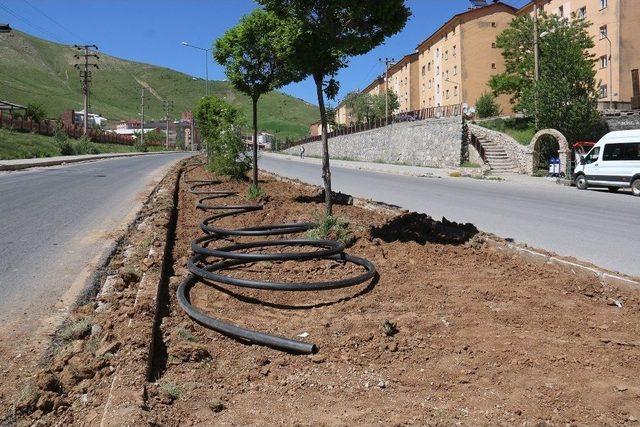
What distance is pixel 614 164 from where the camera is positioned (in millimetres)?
19609

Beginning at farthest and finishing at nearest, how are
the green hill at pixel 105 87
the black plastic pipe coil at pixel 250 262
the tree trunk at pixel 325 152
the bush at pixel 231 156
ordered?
the green hill at pixel 105 87 < the bush at pixel 231 156 < the tree trunk at pixel 325 152 < the black plastic pipe coil at pixel 250 262

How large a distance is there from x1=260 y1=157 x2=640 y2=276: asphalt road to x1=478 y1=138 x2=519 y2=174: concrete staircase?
1033cm

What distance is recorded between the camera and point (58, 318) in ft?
15.2

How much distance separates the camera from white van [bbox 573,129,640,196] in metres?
18.8

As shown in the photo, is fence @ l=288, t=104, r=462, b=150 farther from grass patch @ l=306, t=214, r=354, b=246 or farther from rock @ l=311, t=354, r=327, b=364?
rock @ l=311, t=354, r=327, b=364

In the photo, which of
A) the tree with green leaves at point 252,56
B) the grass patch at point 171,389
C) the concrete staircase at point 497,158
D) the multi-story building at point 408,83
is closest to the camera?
the grass patch at point 171,389

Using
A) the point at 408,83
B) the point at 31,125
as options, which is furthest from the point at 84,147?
the point at 408,83

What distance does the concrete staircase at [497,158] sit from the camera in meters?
31.3

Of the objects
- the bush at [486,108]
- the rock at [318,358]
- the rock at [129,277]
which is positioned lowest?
the rock at [318,358]

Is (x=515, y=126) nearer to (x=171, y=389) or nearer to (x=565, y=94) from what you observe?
(x=565, y=94)

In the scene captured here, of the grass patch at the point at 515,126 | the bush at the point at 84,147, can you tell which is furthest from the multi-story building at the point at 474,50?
the bush at the point at 84,147

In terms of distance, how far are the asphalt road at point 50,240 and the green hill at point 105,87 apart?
114 metres

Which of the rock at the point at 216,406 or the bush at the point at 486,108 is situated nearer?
the rock at the point at 216,406

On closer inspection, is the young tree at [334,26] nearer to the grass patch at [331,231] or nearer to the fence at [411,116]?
the grass patch at [331,231]
